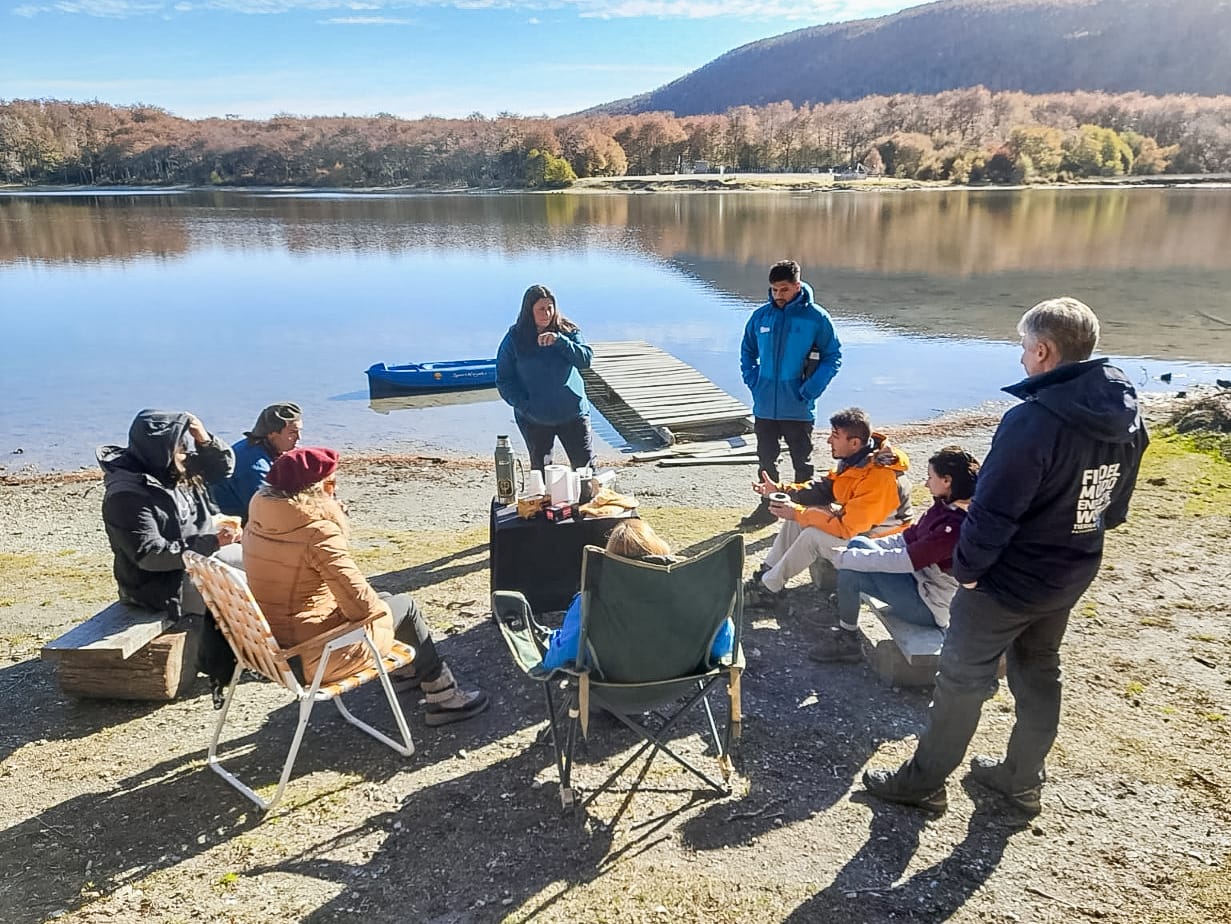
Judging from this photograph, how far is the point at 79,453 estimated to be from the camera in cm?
1328

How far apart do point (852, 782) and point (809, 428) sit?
3.55 m

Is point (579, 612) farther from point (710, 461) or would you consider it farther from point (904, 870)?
point (710, 461)

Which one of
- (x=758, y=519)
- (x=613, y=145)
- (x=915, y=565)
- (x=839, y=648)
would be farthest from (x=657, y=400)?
(x=613, y=145)

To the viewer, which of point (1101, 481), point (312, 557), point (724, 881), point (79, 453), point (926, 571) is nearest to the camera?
point (1101, 481)

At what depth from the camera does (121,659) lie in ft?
14.0

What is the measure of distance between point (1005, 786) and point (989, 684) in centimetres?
61

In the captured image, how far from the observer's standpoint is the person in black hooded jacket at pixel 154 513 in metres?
4.33

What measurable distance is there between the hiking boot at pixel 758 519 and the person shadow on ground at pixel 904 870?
373 centimetres

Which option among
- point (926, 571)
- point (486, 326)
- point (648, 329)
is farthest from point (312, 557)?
point (486, 326)

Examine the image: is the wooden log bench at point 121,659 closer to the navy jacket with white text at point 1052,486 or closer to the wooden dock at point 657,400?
the navy jacket with white text at point 1052,486

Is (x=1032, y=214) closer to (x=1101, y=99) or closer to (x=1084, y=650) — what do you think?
(x=1084, y=650)

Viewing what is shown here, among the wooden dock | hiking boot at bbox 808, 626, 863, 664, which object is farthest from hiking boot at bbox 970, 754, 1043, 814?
the wooden dock

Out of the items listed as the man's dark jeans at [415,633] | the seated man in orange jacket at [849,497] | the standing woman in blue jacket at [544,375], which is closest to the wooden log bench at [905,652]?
the seated man in orange jacket at [849,497]

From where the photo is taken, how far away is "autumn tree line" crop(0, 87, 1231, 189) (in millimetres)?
113500
